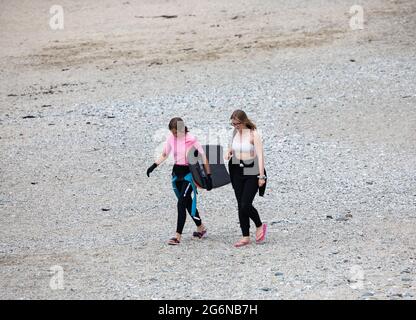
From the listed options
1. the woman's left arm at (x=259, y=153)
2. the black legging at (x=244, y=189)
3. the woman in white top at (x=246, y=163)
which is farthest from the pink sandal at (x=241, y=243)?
the woman's left arm at (x=259, y=153)

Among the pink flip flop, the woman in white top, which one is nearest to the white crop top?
the woman in white top

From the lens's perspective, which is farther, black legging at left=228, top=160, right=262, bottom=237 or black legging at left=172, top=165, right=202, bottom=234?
black legging at left=172, top=165, right=202, bottom=234

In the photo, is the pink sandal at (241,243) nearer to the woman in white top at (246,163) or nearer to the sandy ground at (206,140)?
the sandy ground at (206,140)

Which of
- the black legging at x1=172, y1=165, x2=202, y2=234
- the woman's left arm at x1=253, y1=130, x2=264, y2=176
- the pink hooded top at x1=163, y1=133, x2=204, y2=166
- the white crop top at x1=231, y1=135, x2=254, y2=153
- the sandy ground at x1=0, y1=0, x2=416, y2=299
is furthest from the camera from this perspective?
the black legging at x1=172, y1=165, x2=202, y2=234

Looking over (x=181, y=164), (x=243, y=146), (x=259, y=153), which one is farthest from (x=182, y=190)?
(x=259, y=153)

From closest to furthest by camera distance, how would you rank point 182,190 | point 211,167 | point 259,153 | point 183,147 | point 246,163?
point 259,153 < point 246,163 < point 183,147 < point 182,190 < point 211,167

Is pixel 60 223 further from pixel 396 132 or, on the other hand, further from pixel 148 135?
pixel 396 132

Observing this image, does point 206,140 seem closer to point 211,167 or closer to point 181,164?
point 211,167

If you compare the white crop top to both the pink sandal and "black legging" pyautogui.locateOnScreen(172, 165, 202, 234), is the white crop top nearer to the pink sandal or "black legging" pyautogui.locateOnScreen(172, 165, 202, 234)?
"black legging" pyautogui.locateOnScreen(172, 165, 202, 234)

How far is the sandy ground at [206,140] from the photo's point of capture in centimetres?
1036

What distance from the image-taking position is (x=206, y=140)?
1730cm

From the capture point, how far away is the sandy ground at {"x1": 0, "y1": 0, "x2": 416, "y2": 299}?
1036cm

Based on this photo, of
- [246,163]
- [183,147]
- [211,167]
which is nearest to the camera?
[246,163]
